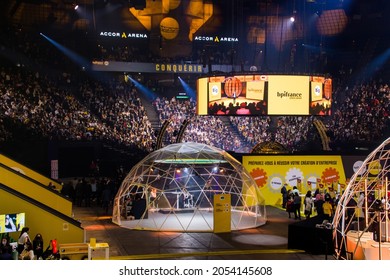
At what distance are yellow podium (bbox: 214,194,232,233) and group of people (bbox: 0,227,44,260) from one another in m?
Result: 6.07

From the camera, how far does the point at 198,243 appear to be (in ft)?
50.7

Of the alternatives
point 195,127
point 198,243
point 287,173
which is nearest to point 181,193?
point 198,243

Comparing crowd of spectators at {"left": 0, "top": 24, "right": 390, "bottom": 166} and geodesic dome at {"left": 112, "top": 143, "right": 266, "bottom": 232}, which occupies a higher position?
crowd of spectators at {"left": 0, "top": 24, "right": 390, "bottom": 166}

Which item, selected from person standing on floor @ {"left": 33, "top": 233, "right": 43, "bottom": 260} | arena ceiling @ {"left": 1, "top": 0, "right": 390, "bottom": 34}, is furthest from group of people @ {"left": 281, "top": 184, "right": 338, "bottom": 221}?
arena ceiling @ {"left": 1, "top": 0, "right": 390, "bottom": 34}

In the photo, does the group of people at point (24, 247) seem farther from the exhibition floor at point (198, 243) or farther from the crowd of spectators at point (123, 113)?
the crowd of spectators at point (123, 113)

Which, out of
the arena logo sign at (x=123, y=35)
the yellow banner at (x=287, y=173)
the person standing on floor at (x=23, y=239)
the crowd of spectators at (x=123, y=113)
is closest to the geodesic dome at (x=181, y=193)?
the yellow banner at (x=287, y=173)

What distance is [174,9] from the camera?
122ft

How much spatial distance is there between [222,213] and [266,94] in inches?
247

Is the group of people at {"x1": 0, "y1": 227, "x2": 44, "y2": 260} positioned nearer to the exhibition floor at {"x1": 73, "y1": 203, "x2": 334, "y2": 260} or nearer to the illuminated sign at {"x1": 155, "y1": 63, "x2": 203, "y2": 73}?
the exhibition floor at {"x1": 73, "y1": 203, "x2": 334, "y2": 260}

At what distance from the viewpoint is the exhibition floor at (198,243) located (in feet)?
44.3

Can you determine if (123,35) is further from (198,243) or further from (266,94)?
(198,243)

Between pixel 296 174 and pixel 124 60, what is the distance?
1745cm

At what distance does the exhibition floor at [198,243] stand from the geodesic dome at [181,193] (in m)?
0.73

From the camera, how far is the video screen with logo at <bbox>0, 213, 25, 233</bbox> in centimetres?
1270
